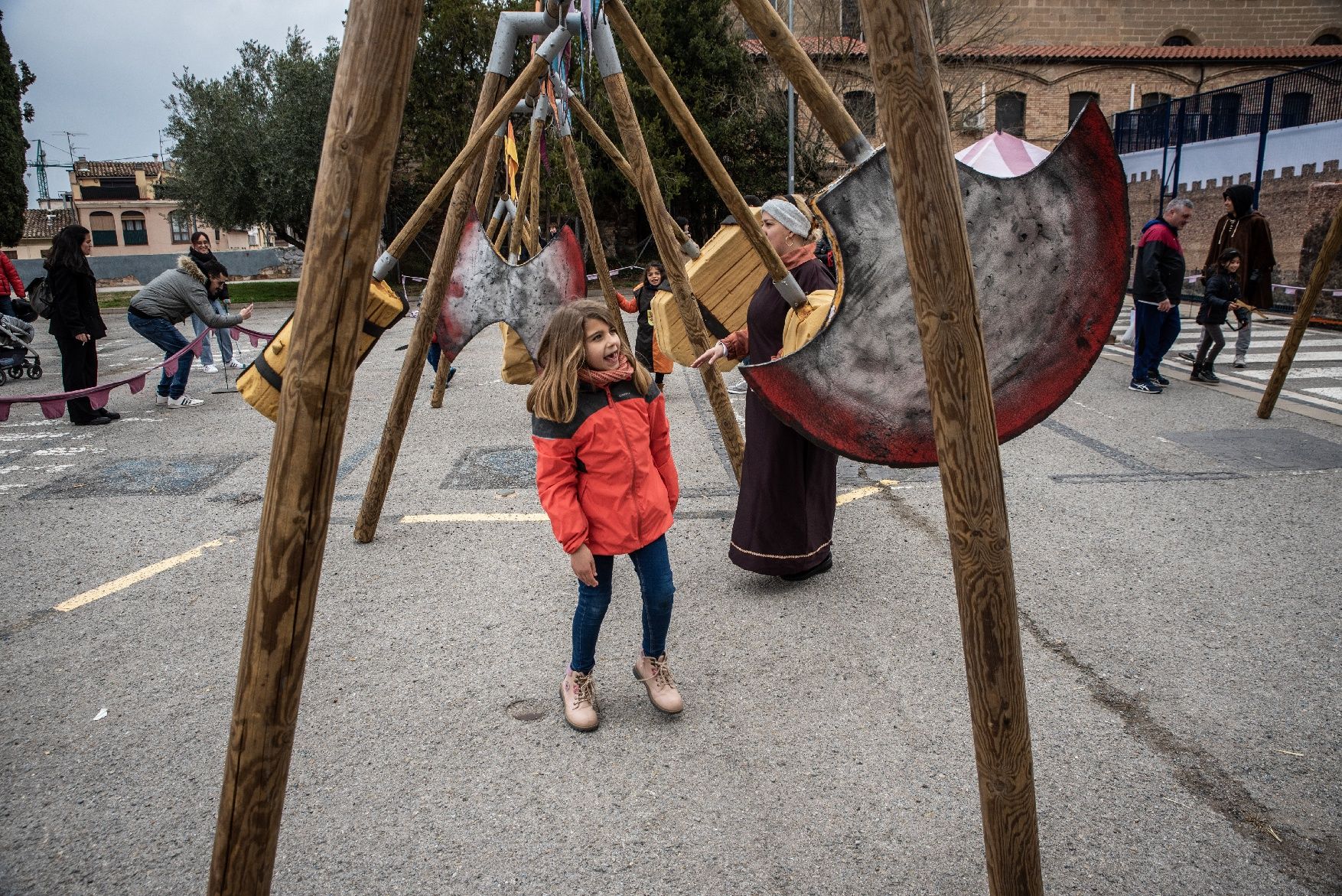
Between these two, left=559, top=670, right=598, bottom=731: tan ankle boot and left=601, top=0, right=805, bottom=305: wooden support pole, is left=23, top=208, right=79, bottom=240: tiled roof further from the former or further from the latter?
left=559, top=670, right=598, bottom=731: tan ankle boot

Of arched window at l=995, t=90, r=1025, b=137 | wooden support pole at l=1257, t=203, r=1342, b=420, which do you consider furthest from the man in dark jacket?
arched window at l=995, t=90, r=1025, b=137

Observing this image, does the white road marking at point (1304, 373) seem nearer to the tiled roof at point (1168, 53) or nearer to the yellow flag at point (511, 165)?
the yellow flag at point (511, 165)

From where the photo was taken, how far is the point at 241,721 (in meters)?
Result: 1.65

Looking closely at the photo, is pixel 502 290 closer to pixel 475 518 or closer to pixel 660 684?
pixel 475 518

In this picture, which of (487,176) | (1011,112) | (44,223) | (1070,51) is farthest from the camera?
(44,223)

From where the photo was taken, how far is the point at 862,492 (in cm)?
568

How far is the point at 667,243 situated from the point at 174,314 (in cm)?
712

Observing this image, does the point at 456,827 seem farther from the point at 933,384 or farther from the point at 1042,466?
the point at 1042,466

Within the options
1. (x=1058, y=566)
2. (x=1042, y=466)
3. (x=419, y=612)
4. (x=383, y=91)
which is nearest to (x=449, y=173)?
(x=419, y=612)

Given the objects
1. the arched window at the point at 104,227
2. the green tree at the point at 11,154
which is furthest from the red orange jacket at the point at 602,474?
the arched window at the point at 104,227

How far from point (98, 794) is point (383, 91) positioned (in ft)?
7.89

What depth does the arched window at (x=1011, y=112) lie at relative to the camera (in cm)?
3406

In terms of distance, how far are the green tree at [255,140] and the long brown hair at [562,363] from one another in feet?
81.4

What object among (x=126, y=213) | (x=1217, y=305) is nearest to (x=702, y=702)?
(x=1217, y=305)
